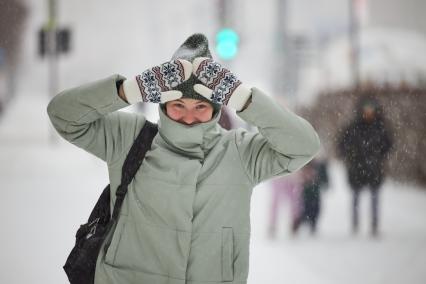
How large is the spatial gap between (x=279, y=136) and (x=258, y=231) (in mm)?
2398

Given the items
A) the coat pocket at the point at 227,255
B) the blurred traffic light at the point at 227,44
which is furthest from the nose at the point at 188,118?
the blurred traffic light at the point at 227,44

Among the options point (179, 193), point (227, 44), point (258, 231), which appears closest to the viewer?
point (179, 193)

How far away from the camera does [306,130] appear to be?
144 centimetres

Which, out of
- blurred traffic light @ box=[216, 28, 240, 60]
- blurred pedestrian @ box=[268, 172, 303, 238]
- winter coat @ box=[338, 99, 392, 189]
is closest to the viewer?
blurred traffic light @ box=[216, 28, 240, 60]

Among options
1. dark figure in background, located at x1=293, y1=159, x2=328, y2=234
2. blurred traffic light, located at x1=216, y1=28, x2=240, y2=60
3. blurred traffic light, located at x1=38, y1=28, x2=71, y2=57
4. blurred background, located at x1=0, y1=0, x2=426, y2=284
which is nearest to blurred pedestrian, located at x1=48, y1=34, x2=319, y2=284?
blurred background, located at x1=0, y1=0, x2=426, y2=284

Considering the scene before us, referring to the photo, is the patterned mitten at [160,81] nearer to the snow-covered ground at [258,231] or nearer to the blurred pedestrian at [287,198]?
the snow-covered ground at [258,231]

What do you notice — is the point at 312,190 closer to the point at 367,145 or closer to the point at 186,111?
the point at 367,145

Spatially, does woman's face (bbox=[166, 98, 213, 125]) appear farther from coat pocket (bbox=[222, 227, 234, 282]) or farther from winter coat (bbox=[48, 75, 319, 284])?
coat pocket (bbox=[222, 227, 234, 282])

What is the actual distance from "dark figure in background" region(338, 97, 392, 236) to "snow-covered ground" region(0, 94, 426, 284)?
0.20 metres

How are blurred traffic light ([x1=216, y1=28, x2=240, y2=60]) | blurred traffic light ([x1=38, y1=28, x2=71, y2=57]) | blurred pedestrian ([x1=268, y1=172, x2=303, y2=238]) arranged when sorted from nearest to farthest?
blurred traffic light ([x1=216, y1=28, x2=240, y2=60])
blurred pedestrian ([x1=268, y1=172, x2=303, y2=238])
blurred traffic light ([x1=38, y1=28, x2=71, y2=57])

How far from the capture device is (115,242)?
154 cm

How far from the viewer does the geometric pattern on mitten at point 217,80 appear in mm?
1385

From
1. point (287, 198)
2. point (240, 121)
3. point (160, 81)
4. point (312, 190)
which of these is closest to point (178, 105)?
point (160, 81)

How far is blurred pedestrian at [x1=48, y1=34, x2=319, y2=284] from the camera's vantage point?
56.9 inches
